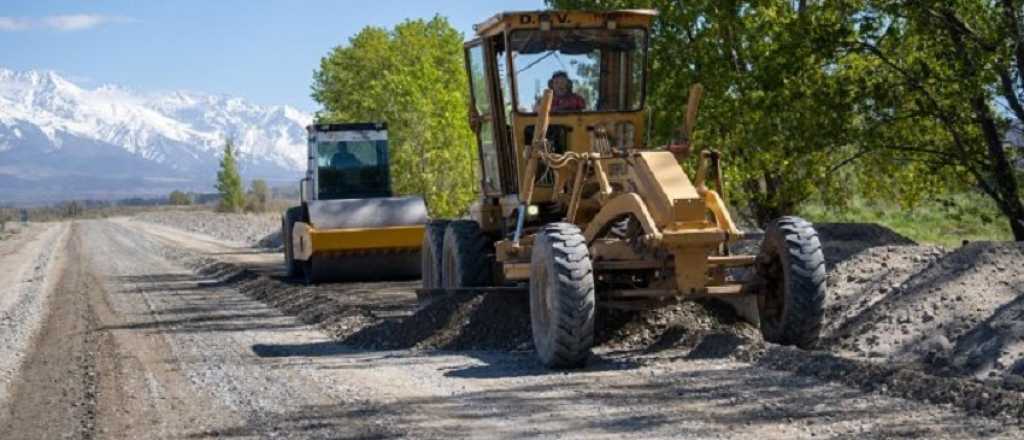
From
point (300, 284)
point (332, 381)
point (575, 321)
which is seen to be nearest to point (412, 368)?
point (332, 381)

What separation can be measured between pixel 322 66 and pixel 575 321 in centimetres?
5563

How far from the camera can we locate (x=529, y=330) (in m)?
14.8

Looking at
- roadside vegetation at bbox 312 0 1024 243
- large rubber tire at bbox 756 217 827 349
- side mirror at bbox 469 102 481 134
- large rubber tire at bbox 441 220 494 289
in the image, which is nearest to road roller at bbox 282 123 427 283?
roadside vegetation at bbox 312 0 1024 243

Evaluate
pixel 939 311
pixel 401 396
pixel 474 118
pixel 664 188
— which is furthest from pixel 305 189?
pixel 401 396

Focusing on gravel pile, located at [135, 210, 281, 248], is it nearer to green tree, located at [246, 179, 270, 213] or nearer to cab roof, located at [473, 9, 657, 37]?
green tree, located at [246, 179, 270, 213]

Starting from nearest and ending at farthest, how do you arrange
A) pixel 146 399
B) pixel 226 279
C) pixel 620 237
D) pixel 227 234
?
1. pixel 146 399
2. pixel 620 237
3. pixel 226 279
4. pixel 227 234

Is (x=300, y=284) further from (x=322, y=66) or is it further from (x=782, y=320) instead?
(x=322, y=66)

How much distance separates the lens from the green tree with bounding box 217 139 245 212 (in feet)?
395

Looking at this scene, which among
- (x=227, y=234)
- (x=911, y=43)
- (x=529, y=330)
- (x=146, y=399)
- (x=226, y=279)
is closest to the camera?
(x=146, y=399)

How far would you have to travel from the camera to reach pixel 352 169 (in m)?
28.8

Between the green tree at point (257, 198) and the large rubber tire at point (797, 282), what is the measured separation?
110 metres

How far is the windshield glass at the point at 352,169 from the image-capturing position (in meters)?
28.6

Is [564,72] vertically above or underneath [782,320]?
above

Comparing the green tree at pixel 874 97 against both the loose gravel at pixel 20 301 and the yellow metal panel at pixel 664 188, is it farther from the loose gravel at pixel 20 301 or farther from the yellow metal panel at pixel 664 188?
the loose gravel at pixel 20 301
